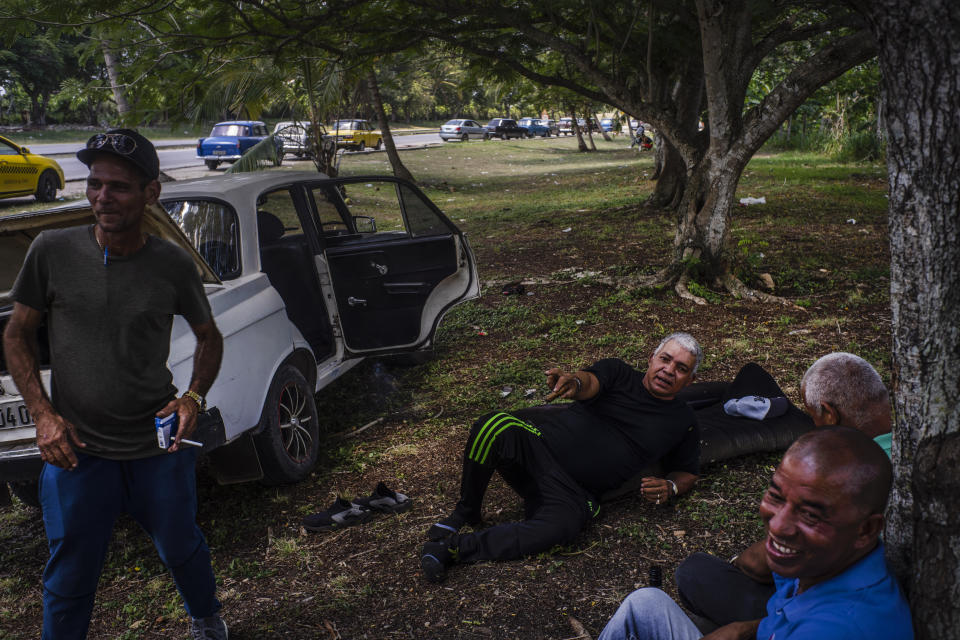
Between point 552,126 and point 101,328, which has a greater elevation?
point 552,126

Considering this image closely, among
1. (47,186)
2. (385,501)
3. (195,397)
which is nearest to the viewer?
(195,397)

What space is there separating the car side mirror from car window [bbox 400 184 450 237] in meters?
0.29

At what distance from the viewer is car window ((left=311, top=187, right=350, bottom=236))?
561cm

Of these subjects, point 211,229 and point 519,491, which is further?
point 211,229

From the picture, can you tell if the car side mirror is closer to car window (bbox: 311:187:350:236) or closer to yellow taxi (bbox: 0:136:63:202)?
car window (bbox: 311:187:350:236)

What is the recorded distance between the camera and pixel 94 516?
2553 millimetres

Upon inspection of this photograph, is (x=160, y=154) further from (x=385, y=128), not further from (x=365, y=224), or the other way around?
(x=365, y=224)

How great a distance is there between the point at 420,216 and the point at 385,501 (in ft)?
8.26

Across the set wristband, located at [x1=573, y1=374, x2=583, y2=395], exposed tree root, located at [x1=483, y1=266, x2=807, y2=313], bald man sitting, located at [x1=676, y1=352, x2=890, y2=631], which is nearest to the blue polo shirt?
bald man sitting, located at [x1=676, y1=352, x2=890, y2=631]

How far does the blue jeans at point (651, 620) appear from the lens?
227cm

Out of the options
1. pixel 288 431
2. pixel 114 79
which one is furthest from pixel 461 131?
pixel 288 431

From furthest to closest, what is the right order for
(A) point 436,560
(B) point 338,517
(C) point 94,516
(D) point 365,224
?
(D) point 365,224
(B) point 338,517
(A) point 436,560
(C) point 94,516

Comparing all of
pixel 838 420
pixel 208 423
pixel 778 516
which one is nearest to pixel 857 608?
pixel 778 516

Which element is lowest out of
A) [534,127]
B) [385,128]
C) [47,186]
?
[47,186]
